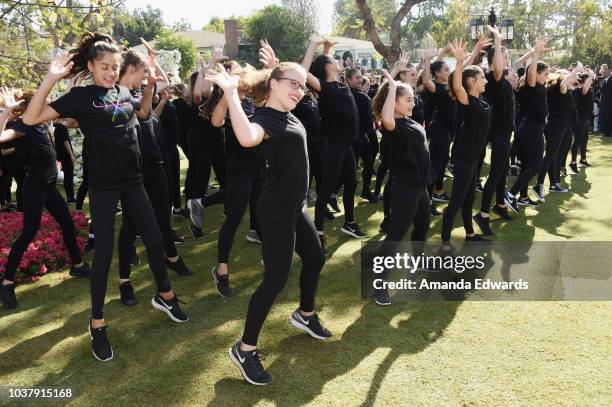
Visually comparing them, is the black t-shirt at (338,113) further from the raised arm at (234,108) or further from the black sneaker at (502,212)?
the raised arm at (234,108)

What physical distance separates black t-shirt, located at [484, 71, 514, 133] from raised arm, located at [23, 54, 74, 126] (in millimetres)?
5142

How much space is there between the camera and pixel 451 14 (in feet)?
202

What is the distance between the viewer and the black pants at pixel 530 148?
7426mm

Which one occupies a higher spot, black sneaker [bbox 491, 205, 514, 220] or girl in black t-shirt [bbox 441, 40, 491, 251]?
girl in black t-shirt [bbox 441, 40, 491, 251]

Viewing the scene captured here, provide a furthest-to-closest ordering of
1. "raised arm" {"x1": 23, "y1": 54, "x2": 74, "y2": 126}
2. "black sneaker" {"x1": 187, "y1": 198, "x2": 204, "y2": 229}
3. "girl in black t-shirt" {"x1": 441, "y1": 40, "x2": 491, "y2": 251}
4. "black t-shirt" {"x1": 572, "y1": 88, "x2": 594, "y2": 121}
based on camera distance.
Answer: "black t-shirt" {"x1": 572, "y1": 88, "x2": 594, "y2": 121}
"black sneaker" {"x1": 187, "y1": 198, "x2": 204, "y2": 229}
"girl in black t-shirt" {"x1": 441, "y1": 40, "x2": 491, "y2": 251}
"raised arm" {"x1": 23, "y1": 54, "x2": 74, "y2": 126}

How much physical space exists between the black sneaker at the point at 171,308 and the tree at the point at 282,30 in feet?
163

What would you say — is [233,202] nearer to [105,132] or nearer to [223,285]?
[223,285]

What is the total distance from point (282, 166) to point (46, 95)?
1.63 metres

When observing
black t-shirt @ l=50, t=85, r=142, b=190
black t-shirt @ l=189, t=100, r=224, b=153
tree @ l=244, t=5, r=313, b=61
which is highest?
tree @ l=244, t=5, r=313, b=61

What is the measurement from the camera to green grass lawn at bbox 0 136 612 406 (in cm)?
343

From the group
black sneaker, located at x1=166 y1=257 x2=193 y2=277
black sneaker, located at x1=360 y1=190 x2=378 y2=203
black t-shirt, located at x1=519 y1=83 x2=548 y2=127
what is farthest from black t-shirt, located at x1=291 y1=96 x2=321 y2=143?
black t-shirt, located at x1=519 y1=83 x2=548 y2=127

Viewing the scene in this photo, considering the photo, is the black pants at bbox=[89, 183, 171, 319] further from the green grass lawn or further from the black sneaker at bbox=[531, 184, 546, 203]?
the black sneaker at bbox=[531, 184, 546, 203]

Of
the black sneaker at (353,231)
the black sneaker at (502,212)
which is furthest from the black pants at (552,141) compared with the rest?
the black sneaker at (353,231)

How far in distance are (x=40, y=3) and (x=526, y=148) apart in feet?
22.0
